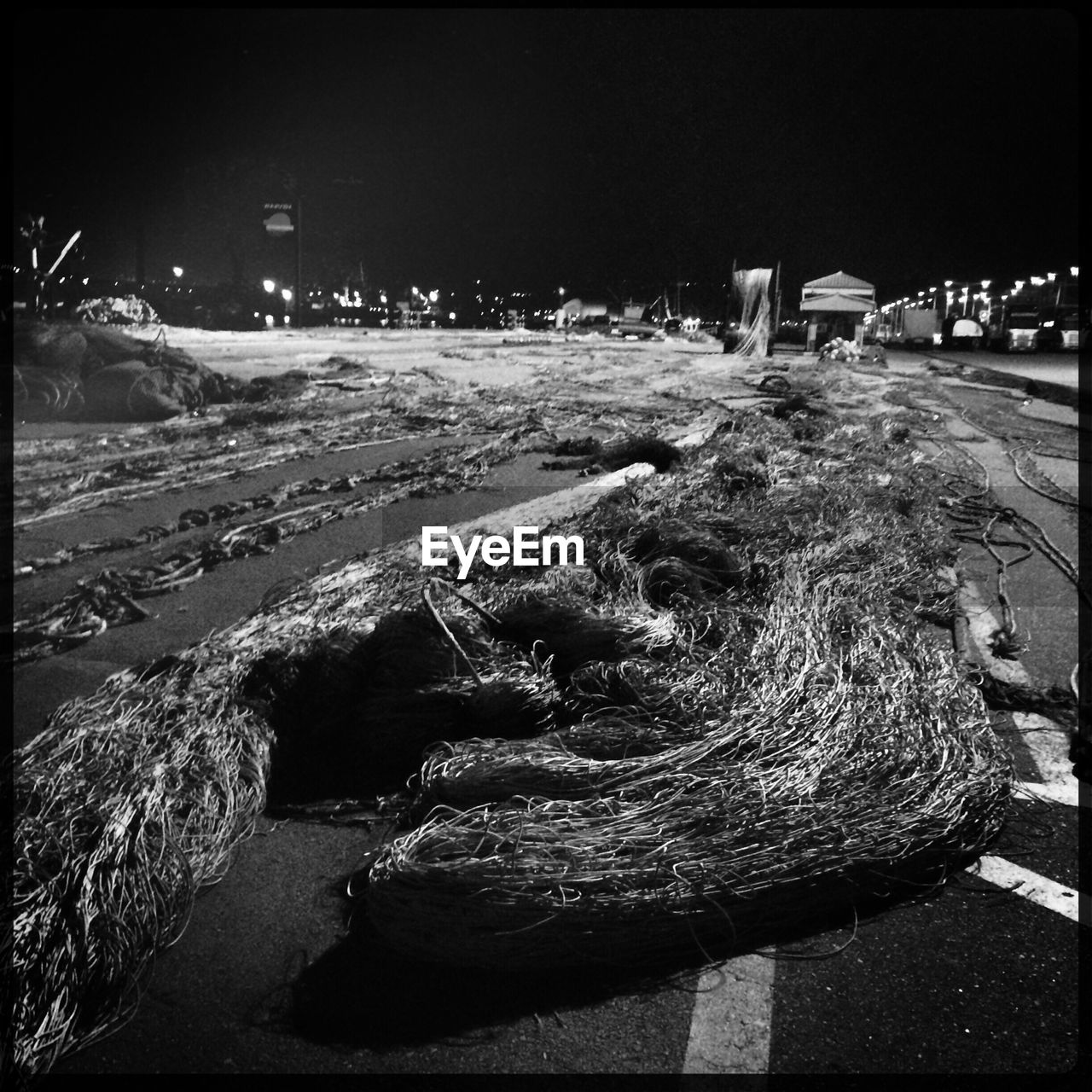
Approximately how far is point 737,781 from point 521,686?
0.77m

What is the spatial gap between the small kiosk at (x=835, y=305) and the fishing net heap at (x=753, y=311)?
0.30m

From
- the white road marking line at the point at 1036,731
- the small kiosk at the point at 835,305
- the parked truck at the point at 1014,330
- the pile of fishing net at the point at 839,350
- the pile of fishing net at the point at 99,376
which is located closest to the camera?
the white road marking line at the point at 1036,731

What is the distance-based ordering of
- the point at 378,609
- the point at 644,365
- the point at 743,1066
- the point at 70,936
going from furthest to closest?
the point at 644,365, the point at 378,609, the point at 70,936, the point at 743,1066

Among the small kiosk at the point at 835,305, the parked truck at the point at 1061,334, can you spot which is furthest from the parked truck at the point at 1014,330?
the small kiosk at the point at 835,305

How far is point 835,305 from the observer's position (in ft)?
19.9

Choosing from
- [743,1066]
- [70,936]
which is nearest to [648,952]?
[743,1066]

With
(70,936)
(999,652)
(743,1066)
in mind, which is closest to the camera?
(743,1066)

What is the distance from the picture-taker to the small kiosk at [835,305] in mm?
5836

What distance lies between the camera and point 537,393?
6215 millimetres

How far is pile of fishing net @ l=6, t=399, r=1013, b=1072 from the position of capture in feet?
6.29

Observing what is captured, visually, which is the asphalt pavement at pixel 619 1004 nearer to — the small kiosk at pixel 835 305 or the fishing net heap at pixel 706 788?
the fishing net heap at pixel 706 788

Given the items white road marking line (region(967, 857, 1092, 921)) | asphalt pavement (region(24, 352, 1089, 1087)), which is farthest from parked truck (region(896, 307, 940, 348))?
asphalt pavement (region(24, 352, 1089, 1087))

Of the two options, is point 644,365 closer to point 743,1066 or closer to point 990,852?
point 990,852

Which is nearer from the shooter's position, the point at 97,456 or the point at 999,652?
the point at 999,652
